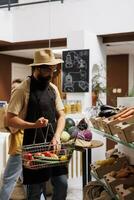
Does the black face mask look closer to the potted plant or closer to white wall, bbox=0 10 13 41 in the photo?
the potted plant

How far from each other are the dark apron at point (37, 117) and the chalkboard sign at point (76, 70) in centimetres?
309

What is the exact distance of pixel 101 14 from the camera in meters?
6.14

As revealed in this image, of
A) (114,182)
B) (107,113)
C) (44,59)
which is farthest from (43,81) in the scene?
(114,182)

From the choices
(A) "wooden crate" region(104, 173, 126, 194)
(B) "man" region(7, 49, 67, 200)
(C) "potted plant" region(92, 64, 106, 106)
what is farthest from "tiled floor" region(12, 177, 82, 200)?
(A) "wooden crate" region(104, 173, 126, 194)

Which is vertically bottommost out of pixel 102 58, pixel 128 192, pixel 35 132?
pixel 128 192

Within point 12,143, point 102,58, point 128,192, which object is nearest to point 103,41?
point 102,58

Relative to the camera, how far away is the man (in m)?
2.72

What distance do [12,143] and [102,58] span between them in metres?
3.58

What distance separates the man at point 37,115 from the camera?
2725 millimetres

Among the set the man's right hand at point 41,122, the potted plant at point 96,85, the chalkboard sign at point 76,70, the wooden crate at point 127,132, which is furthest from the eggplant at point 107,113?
the potted plant at point 96,85

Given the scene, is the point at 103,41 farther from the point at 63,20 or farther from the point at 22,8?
the point at 22,8

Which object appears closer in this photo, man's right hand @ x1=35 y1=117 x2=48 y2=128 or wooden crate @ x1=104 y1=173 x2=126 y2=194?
wooden crate @ x1=104 y1=173 x2=126 y2=194

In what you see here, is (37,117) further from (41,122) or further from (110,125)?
(110,125)

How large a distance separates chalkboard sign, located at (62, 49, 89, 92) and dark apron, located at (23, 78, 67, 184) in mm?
3088
